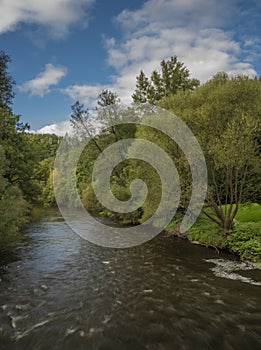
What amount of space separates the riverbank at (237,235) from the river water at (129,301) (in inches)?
37.0

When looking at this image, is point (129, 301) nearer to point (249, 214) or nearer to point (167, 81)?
point (249, 214)

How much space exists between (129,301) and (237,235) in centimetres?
926

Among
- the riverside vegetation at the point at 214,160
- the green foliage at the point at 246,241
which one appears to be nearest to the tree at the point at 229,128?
the riverside vegetation at the point at 214,160

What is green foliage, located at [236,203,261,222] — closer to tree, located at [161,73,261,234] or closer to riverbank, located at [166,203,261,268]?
riverbank, located at [166,203,261,268]

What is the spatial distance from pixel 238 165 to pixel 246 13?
9.54 m

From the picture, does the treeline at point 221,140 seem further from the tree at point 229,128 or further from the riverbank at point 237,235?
the riverbank at point 237,235

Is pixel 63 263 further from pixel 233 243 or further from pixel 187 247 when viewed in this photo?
pixel 233 243

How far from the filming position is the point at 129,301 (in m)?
10.2

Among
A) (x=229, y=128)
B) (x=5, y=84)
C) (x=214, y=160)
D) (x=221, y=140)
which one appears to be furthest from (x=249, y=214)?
(x=5, y=84)

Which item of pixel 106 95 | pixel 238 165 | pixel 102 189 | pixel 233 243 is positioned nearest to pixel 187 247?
pixel 233 243

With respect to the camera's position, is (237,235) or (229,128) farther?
(237,235)

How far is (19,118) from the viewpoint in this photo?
30438mm

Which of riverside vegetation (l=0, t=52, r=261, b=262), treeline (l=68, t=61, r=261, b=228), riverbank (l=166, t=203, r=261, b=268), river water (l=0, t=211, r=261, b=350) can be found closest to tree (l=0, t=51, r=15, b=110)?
riverside vegetation (l=0, t=52, r=261, b=262)

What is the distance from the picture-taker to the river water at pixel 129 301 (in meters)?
7.81
